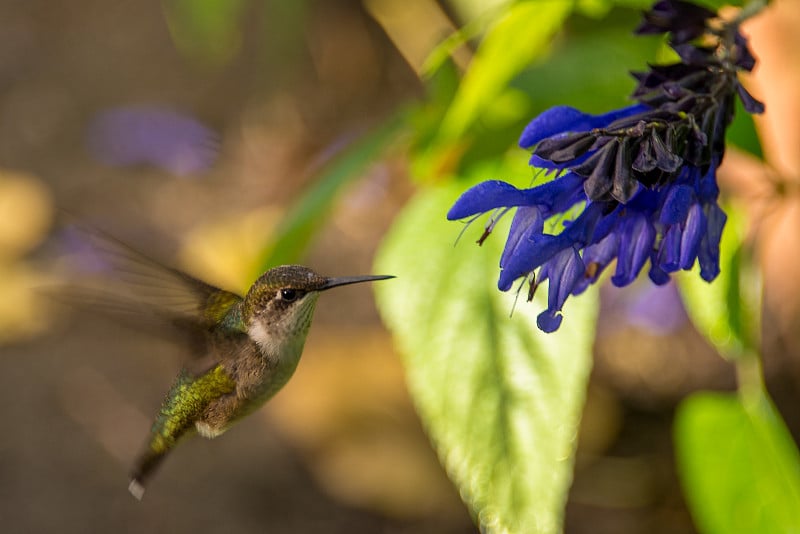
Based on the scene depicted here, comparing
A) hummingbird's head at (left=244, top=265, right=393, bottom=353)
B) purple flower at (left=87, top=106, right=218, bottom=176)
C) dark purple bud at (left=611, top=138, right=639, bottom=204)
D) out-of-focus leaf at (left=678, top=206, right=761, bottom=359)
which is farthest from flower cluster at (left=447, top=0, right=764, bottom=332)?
purple flower at (left=87, top=106, right=218, bottom=176)

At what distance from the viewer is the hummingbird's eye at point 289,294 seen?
0.94 m

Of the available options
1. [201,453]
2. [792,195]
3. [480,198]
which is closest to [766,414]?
[792,195]

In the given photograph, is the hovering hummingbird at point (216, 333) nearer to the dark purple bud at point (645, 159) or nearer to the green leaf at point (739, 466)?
the dark purple bud at point (645, 159)

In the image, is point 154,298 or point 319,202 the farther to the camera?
point 319,202

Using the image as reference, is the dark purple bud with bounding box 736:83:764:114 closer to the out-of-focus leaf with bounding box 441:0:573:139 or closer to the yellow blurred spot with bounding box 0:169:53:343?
the out-of-focus leaf with bounding box 441:0:573:139

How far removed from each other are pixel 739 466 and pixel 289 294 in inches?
25.0

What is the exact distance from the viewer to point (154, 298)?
1088 millimetres

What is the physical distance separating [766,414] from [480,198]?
677 mm

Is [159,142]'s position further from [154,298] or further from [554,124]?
[554,124]

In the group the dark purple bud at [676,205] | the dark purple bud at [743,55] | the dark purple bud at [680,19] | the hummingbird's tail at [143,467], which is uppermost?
the dark purple bud at [680,19]

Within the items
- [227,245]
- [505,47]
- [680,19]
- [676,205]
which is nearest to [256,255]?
[505,47]

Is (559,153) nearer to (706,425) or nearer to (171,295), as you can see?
(171,295)

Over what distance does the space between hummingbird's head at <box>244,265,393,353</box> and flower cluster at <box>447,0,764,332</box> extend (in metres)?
0.19

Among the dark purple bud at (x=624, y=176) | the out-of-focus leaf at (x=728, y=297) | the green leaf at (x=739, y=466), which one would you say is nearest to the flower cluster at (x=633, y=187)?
the dark purple bud at (x=624, y=176)
